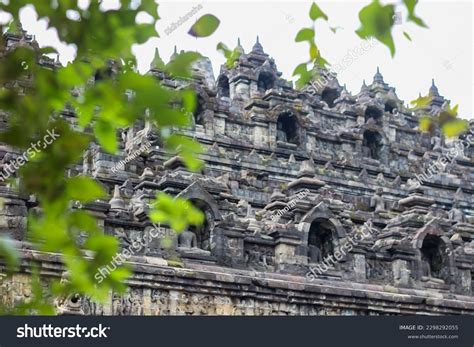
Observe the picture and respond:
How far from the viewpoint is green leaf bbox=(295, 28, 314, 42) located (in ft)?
30.2

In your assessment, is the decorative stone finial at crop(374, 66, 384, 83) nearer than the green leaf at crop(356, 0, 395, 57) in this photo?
No

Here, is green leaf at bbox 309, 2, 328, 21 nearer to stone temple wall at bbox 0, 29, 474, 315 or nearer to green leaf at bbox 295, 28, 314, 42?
green leaf at bbox 295, 28, 314, 42

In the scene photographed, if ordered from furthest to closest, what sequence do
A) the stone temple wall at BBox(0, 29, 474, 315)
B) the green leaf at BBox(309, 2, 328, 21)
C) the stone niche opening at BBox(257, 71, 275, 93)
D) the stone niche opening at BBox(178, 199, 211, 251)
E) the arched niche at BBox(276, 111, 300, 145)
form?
the stone niche opening at BBox(257, 71, 275, 93)
the arched niche at BBox(276, 111, 300, 145)
the stone niche opening at BBox(178, 199, 211, 251)
the stone temple wall at BBox(0, 29, 474, 315)
the green leaf at BBox(309, 2, 328, 21)

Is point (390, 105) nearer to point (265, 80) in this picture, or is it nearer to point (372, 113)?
point (372, 113)

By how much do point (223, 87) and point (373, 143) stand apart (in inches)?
441

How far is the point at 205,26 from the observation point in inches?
349

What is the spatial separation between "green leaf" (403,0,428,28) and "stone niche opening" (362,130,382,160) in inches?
1383

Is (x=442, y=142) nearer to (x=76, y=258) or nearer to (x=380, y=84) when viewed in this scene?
(x=380, y=84)

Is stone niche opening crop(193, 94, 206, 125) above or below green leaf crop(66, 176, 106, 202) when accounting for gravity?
above

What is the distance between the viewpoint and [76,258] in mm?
8594

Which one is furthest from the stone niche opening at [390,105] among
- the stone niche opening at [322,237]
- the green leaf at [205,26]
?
the green leaf at [205,26]

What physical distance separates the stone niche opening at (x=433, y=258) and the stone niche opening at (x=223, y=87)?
84.3ft

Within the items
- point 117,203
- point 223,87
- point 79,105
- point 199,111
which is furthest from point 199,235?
point 223,87

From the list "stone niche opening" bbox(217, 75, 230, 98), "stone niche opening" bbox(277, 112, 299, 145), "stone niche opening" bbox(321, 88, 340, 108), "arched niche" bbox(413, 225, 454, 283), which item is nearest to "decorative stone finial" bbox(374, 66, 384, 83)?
"stone niche opening" bbox(321, 88, 340, 108)
